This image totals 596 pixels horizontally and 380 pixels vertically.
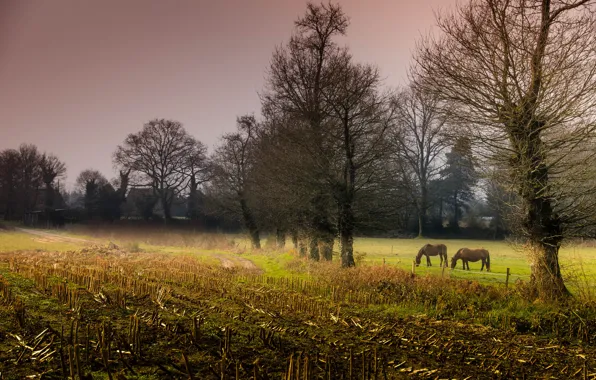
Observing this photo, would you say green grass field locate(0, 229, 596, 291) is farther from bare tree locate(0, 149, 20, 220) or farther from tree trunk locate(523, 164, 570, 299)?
bare tree locate(0, 149, 20, 220)

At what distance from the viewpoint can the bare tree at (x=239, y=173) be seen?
37438 millimetres

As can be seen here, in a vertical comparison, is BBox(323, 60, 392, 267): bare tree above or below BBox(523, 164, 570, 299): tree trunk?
above

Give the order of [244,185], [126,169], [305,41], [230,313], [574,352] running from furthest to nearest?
1. [126,169]
2. [244,185]
3. [305,41]
4. [230,313]
5. [574,352]

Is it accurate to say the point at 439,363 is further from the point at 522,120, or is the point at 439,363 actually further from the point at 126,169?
the point at 126,169

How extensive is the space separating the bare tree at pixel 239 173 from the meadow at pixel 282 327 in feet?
63.2

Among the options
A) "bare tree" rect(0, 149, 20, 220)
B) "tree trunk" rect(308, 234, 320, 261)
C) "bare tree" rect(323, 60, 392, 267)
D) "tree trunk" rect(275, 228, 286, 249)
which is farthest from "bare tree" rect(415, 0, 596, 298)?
"bare tree" rect(0, 149, 20, 220)

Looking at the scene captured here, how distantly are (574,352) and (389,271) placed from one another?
8.54 m

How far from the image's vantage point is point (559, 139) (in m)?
Result: 13.0


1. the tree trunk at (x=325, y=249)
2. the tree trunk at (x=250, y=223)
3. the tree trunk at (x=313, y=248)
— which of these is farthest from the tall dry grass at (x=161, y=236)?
the tree trunk at (x=325, y=249)

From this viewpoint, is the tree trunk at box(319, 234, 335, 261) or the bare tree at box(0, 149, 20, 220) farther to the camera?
the bare tree at box(0, 149, 20, 220)

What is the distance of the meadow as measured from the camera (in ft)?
21.3

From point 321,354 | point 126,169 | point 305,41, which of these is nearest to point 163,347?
point 321,354

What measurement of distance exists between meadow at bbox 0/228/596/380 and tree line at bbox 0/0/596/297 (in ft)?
9.27

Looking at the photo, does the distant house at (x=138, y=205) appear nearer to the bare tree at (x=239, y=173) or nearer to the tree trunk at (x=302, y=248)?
the bare tree at (x=239, y=173)
